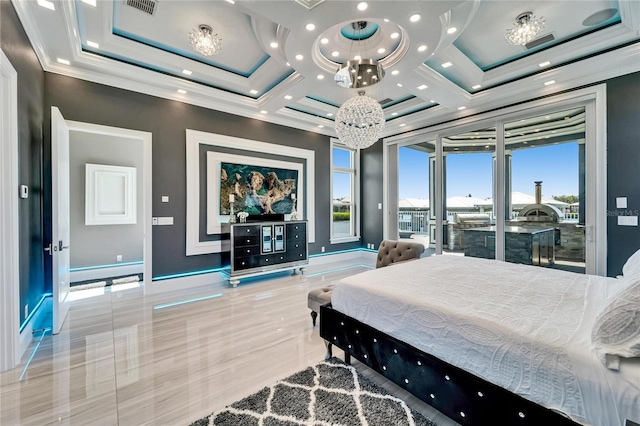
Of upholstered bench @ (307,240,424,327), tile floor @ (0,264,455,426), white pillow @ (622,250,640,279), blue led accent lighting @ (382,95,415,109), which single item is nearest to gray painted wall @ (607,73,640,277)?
white pillow @ (622,250,640,279)

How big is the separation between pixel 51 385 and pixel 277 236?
3.38 metres

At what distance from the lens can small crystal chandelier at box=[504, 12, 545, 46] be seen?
274cm

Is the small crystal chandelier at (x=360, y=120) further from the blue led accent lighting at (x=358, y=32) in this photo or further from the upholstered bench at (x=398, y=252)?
the upholstered bench at (x=398, y=252)

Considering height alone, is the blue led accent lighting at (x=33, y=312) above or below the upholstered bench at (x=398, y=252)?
below

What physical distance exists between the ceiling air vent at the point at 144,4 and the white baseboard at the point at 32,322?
10.7 feet

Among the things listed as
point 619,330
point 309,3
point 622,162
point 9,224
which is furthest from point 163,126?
point 622,162

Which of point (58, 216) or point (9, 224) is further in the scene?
point (58, 216)

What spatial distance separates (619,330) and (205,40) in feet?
12.7

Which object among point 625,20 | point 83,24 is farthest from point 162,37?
point 625,20

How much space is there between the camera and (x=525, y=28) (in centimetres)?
276

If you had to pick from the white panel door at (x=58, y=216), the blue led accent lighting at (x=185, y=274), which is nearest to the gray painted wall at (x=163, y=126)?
the blue led accent lighting at (x=185, y=274)

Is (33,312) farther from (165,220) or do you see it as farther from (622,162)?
(622,162)

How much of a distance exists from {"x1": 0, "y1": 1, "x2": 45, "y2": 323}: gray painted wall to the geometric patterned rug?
7.88 feet

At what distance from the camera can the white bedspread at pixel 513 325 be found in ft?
3.61
